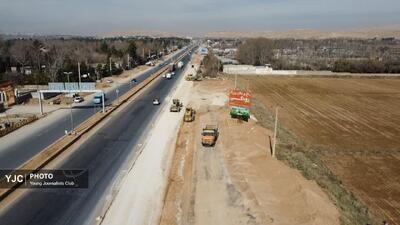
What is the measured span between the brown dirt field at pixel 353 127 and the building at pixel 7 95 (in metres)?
36.4

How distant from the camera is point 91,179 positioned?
23656 millimetres

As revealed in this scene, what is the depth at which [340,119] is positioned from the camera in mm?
45406

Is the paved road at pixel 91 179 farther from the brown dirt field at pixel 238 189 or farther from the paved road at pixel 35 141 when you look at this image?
the brown dirt field at pixel 238 189

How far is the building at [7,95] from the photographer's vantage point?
157 ft

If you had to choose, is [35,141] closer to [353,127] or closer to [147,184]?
[147,184]

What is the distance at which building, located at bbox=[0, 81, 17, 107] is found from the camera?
47.7 meters

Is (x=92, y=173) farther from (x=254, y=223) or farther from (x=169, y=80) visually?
(x=169, y=80)

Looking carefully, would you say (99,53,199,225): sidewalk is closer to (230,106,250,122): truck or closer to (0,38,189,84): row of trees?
(230,106,250,122): truck

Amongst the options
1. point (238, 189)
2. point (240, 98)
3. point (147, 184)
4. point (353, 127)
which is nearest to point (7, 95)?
point (240, 98)

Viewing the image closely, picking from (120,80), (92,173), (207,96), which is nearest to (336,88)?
(207,96)

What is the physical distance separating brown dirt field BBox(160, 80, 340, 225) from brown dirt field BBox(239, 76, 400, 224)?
15.0 ft

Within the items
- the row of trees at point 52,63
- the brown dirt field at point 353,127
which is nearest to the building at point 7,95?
the row of trees at point 52,63

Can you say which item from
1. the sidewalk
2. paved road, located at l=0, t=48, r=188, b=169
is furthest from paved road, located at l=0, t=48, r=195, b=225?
paved road, located at l=0, t=48, r=188, b=169

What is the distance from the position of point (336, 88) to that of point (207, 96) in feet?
105
